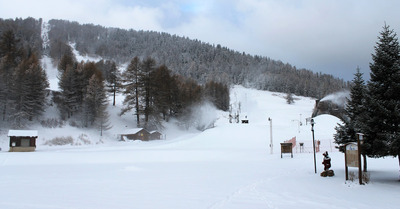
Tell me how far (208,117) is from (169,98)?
49.1 ft

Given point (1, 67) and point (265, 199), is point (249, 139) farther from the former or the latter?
point (1, 67)

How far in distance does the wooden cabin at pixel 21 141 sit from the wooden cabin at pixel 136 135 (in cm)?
1616

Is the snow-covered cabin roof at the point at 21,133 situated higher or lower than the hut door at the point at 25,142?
higher

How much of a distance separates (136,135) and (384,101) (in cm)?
4239

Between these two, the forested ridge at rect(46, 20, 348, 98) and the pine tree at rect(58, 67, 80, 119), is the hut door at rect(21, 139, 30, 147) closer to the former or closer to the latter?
the pine tree at rect(58, 67, 80, 119)

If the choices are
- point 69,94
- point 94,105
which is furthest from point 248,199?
point 69,94

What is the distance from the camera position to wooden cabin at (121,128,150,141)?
50.6 meters

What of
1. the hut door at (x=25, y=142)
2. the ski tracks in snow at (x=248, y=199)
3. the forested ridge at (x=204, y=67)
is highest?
the forested ridge at (x=204, y=67)

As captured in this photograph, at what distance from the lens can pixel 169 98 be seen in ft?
217

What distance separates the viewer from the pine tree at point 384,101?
523 inches

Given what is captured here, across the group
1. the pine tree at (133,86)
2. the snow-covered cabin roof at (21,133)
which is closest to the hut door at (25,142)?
the snow-covered cabin roof at (21,133)

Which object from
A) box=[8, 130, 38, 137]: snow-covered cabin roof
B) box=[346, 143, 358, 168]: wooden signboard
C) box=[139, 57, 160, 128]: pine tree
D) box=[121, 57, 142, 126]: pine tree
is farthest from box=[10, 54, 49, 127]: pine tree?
box=[346, 143, 358, 168]: wooden signboard

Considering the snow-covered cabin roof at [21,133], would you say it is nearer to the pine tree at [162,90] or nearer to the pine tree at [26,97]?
the pine tree at [26,97]

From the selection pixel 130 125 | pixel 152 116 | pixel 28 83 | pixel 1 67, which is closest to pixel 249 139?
Result: pixel 152 116
